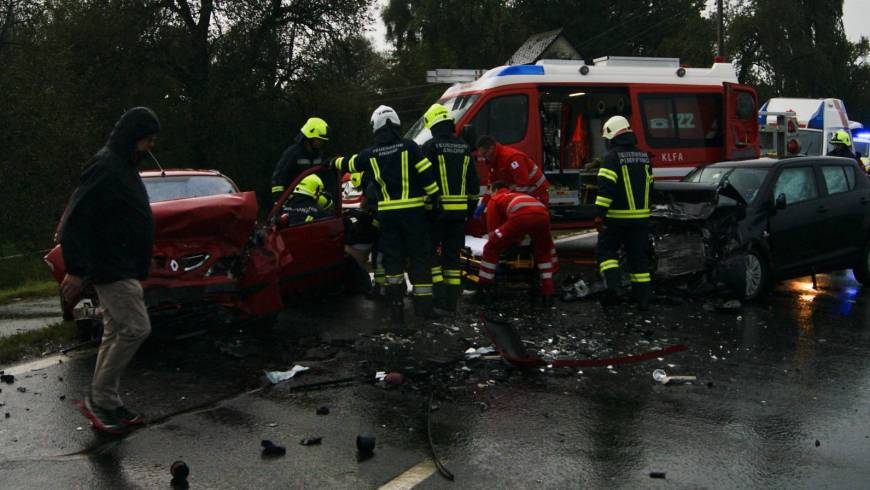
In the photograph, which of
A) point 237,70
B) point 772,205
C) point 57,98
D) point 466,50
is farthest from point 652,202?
point 466,50

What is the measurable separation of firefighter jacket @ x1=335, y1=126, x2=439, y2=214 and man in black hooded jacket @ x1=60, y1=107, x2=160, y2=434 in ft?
10.7

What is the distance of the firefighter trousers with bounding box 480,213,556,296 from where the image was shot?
29.7ft

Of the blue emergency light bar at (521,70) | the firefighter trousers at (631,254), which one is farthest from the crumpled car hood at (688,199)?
the blue emergency light bar at (521,70)

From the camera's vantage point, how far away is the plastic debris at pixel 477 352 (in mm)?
7066

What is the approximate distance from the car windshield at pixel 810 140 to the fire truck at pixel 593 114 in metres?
10.4

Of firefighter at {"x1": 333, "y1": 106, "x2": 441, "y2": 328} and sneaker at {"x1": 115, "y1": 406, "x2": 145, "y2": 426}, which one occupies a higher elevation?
firefighter at {"x1": 333, "y1": 106, "x2": 441, "y2": 328}

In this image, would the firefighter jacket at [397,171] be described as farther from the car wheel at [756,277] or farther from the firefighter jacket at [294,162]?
the car wheel at [756,277]

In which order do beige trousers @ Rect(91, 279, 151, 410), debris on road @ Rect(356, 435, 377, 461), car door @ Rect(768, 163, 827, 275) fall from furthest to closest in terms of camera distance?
car door @ Rect(768, 163, 827, 275) → beige trousers @ Rect(91, 279, 151, 410) → debris on road @ Rect(356, 435, 377, 461)

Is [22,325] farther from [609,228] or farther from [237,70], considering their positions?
[237,70]

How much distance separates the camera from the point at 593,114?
14.4 m

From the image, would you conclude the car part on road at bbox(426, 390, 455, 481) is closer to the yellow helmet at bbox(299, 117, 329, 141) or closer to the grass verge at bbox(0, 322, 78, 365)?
the grass verge at bbox(0, 322, 78, 365)

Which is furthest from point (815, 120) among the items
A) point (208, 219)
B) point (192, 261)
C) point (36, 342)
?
point (36, 342)

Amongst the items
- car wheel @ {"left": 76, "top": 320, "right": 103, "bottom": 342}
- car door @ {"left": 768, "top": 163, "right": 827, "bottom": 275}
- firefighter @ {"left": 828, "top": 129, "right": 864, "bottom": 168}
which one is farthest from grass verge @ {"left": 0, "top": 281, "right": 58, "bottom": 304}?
firefighter @ {"left": 828, "top": 129, "right": 864, "bottom": 168}

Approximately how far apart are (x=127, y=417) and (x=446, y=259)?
14.1 feet
